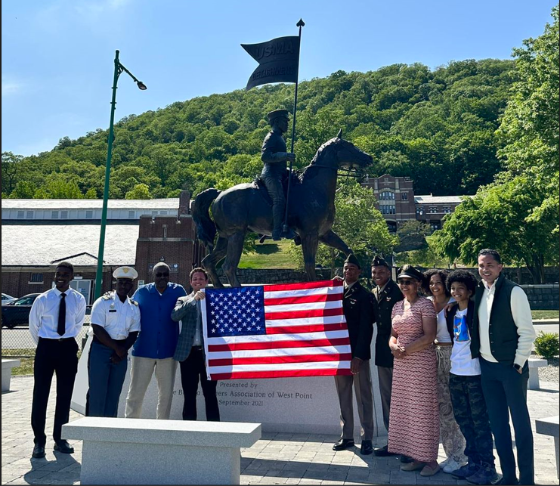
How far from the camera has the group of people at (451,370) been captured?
16.2 feet

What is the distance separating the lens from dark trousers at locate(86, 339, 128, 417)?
20.7 ft

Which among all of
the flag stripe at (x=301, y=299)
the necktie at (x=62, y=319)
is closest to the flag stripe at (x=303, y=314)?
the flag stripe at (x=301, y=299)

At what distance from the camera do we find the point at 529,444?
15.9ft

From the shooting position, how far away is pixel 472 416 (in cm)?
534

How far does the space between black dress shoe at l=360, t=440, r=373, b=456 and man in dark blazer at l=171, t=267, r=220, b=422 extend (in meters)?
1.95

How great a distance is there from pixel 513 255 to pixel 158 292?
4079 cm

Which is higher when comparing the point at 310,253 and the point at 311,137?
the point at 311,137

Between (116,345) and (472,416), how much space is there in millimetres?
4351

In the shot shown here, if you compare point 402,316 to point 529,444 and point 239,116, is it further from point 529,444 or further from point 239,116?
point 239,116

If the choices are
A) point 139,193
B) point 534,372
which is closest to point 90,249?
point 534,372

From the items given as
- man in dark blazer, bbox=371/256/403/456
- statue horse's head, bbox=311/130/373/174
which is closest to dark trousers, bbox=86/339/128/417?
man in dark blazer, bbox=371/256/403/456

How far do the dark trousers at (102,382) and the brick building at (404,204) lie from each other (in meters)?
77.9

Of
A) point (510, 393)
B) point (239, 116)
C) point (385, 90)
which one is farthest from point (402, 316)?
point (385, 90)

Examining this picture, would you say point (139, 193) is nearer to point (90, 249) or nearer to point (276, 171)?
point (90, 249)
